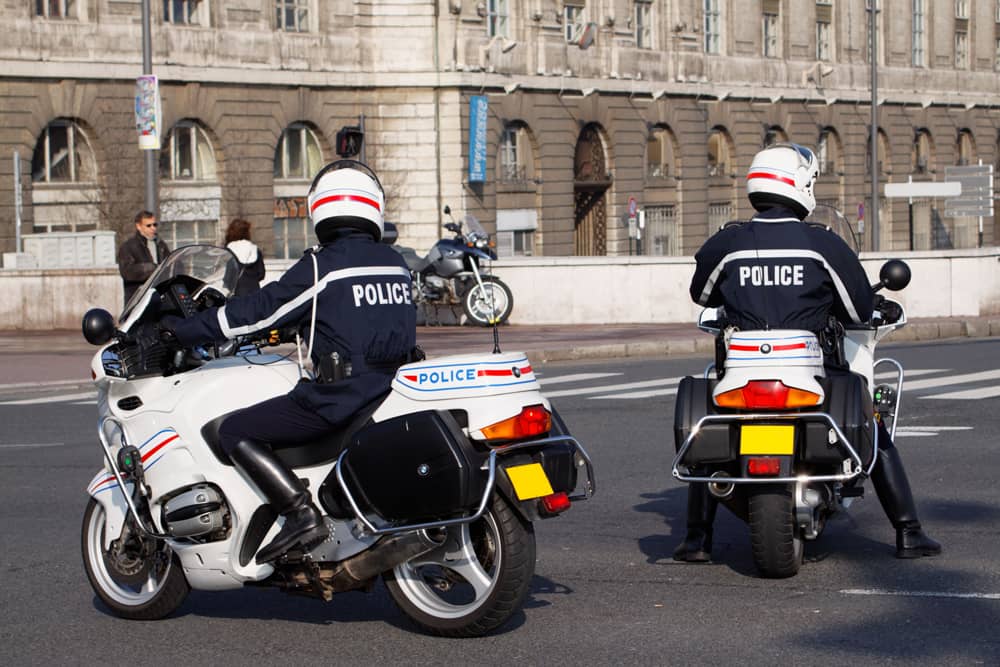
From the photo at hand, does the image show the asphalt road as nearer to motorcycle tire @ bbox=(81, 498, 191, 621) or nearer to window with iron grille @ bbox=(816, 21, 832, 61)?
motorcycle tire @ bbox=(81, 498, 191, 621)

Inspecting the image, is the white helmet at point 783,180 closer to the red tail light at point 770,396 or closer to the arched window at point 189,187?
the red tail light at point 770,396

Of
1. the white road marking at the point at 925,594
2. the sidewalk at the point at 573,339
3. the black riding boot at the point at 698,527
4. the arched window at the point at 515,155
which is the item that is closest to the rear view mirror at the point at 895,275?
the black riding boot at the point at 698,527

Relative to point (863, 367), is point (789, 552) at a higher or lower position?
lower

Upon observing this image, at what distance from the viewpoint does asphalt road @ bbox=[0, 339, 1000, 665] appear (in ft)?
21.1

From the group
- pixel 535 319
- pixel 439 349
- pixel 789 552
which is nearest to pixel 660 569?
pixel 789 552

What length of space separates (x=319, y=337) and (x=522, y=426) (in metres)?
0.89

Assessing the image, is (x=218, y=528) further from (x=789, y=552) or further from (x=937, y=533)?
(x=937, y=533)

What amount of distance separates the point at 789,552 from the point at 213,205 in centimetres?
3636

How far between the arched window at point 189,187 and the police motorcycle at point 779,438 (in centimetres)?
3470

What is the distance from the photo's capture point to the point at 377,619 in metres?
7.06

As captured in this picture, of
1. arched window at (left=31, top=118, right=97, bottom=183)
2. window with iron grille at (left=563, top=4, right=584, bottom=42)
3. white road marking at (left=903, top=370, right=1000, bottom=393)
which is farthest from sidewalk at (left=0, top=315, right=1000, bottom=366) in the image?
window with iron grille at (left=563, top=4, right=584, bottom=42)

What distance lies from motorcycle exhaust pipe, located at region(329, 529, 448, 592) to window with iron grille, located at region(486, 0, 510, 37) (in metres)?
42.4

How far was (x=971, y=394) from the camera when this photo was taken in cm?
1579

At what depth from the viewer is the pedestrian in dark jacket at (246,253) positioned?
17.5 meters
